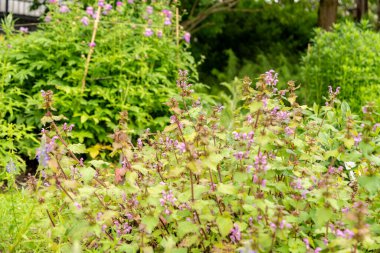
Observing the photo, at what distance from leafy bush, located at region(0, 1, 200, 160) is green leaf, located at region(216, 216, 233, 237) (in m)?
4.29

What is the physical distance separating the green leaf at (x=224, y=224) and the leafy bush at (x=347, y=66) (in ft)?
16.6

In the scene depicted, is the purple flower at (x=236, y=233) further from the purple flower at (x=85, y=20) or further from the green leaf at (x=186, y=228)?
the purple flower at (x=85, y=20)

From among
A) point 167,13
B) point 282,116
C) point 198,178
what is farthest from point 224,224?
point 167,13

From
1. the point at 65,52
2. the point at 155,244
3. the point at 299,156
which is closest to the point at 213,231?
the point at 155,244

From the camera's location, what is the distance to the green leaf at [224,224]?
7.79 ft

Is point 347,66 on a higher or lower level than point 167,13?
lower

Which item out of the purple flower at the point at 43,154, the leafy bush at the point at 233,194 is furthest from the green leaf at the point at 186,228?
the purple flower at the point at 43,154

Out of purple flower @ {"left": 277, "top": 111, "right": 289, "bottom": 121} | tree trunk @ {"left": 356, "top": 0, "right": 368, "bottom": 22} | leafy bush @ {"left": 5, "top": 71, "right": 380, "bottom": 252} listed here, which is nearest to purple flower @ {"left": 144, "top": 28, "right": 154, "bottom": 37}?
leafy bush @ {"left": 5, "top": 71, "right": 380, "bottom": 252}

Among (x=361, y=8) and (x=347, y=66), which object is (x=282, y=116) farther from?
(x=361, y=8)

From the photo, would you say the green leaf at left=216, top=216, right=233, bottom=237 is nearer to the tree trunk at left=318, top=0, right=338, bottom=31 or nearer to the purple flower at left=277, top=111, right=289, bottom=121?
the purple flower at left=277, top=111, right=289, bottom=121

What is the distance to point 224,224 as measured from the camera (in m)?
2.40

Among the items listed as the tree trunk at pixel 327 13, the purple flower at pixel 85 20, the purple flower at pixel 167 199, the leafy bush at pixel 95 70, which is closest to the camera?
the purple flower at pixel 167 199

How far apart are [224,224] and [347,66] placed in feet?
18.6

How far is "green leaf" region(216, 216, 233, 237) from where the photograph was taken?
93.5 inches
